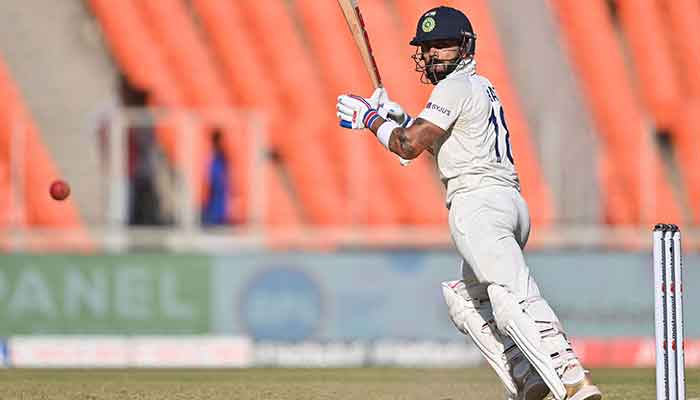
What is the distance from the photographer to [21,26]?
16234 mm

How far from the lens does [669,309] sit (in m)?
5.75

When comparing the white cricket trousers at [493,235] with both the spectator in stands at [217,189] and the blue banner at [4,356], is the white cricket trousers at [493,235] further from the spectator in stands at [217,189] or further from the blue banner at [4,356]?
the spectator in stands at [217,189]

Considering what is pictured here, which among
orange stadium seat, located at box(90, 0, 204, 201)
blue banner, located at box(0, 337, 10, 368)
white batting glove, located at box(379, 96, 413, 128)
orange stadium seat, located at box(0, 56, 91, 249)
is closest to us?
white batting glove, located at box(379, 96, 413, 128)

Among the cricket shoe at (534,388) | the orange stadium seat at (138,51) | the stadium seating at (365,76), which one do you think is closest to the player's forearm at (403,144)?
the cricket shoe at (534,388)

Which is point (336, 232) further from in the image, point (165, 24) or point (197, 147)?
point (165, 24)

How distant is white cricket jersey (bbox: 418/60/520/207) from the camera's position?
21.2 ft

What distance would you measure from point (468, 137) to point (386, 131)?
337 mm

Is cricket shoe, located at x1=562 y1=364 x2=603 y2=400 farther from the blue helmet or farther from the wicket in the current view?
the blue helmet

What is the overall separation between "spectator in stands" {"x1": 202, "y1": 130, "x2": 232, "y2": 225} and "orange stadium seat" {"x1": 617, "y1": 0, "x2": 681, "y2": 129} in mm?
4502

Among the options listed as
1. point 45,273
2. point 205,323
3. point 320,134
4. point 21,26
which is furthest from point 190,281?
point 21,26

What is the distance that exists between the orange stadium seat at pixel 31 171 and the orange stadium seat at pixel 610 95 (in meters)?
5.23

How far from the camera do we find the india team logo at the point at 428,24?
661 centimetres

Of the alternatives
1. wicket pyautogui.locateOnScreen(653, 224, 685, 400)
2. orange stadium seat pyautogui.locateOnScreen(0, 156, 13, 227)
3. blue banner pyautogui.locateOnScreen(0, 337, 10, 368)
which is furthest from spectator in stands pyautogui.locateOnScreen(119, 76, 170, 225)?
wicket pyautogui.locateOnScreen(653, 224, 685, 400)

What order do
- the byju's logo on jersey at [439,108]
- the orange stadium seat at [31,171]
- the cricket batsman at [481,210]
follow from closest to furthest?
the cricket batsman at [481,210]
the byju's logo on jersey at [439,108]
the orange stadium seat at [31,171]
